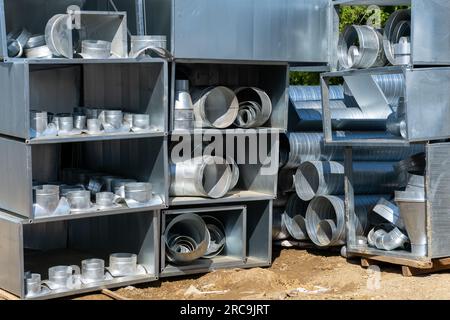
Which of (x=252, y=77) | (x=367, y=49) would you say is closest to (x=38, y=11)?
(x=252, y=77)

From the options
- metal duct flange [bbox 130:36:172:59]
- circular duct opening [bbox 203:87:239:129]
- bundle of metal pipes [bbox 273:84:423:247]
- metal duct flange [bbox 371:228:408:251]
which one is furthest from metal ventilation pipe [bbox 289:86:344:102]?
metal duct flange [bbox 130:36:172:59]

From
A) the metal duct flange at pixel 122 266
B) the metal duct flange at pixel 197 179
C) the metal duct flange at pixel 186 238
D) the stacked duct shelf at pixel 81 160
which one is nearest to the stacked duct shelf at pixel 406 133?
the metal duct flange at pixel 197 179

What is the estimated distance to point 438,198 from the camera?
8672 mm

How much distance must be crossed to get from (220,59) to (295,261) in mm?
2638

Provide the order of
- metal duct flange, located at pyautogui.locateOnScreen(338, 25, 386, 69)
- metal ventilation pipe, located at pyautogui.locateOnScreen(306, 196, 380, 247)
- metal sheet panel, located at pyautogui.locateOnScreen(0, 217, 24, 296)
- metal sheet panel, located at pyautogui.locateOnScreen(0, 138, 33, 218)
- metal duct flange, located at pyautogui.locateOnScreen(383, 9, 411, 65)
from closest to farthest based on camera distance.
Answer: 1. metal sheet panel, located at pyautogui.locateOnScreen(0, 138, 33, 218)
2. metal sheet panel, located at pyautogui.locateOnScreen(0, 217, 24, 296)
3. metal duct flange, located at pyautogui.locateOnScreen(383, 9, 411, 65)
4. metal duct flange, located at pyautogui.locateOnScreen(338, 25, 386, 69)
5. metal ventilation pipe, located at pyautogui.locateOnScreen(306, 196, 380, 247)

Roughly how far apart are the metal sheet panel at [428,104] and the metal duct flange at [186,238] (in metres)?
2.36

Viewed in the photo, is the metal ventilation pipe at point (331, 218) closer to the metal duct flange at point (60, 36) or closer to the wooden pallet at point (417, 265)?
the wooden pallet at point (417, 265)

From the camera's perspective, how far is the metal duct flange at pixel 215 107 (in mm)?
9109

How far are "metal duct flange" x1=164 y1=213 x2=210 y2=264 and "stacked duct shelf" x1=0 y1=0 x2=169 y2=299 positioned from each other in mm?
305

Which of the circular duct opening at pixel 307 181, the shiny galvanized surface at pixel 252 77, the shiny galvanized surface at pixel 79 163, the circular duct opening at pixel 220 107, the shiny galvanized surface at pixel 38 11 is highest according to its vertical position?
the shiny galvanized surface at pixel 38 11

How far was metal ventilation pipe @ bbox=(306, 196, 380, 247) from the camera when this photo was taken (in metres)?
9.70

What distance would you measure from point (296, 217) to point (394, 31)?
2588 millimetres

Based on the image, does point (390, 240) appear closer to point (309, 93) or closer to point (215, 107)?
point (215, 107)

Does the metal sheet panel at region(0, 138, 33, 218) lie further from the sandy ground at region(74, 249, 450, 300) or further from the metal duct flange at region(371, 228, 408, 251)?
the metal duct flange at region(371, 228, 408, 251)
